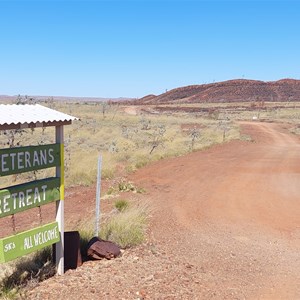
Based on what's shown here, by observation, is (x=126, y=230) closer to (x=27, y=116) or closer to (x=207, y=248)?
(x=207, y=248)

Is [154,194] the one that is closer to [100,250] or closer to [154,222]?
[154,222]

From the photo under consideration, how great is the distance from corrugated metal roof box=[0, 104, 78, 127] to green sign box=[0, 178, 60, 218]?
0.75 metres

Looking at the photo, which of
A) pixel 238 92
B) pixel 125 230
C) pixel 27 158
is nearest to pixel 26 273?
pixel 27 158

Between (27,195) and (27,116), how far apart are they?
37.1 inches

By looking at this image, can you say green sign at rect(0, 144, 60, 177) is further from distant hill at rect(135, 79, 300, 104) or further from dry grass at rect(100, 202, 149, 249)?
distant hill at rect(135, 79, 300, 104)

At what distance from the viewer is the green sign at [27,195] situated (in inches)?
197

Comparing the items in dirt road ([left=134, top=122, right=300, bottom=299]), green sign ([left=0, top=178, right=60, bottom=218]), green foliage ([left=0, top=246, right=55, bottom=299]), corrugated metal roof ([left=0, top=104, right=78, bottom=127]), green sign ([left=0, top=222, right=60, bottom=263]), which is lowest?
dirt road ([left=134, top=122, right=300, bottom=299])

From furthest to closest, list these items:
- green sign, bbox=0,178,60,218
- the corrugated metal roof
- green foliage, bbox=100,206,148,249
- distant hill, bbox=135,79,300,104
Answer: distant hill, bbox=135,79,300,104, green foliage, bbox=100,206,148,249, green sign, bbox=0,178,60,218, the corrugated metal roof

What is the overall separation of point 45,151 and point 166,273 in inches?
88.0

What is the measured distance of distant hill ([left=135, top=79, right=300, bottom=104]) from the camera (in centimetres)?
12988

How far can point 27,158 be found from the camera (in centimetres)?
521

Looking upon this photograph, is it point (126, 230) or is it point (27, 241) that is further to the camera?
point (126, 230)

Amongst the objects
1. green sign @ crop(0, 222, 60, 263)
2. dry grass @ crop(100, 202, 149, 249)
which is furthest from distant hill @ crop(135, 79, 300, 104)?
green sign @ crop(0, 222, 60, 263)

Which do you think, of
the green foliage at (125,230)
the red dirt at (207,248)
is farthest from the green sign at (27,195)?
the green foliage at (125,230)
